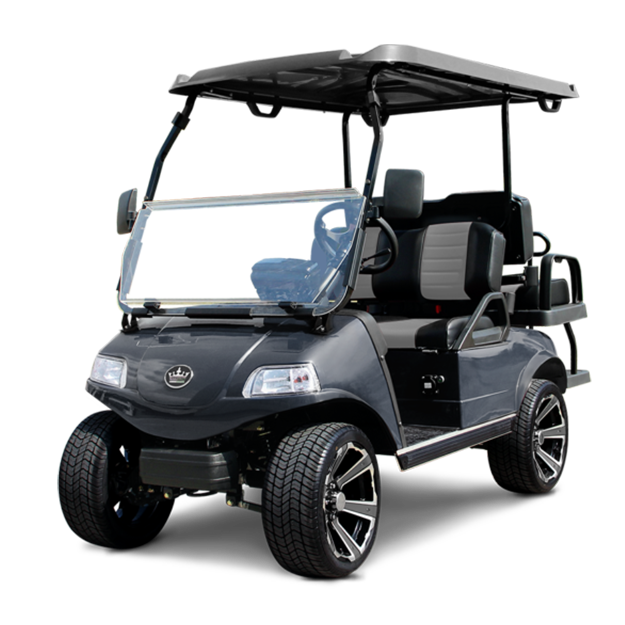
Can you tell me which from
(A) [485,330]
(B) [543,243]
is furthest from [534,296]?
(A) [485,330]

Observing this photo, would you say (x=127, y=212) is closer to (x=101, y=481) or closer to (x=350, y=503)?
(x=101, y=481)

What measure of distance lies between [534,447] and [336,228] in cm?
245

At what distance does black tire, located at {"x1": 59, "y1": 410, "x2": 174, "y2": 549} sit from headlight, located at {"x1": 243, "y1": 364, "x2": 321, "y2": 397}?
38.4 inches

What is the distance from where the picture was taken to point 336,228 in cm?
496

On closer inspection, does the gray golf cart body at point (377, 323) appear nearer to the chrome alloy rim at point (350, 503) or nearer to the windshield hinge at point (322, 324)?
the windshield hinge at point (322, 324)

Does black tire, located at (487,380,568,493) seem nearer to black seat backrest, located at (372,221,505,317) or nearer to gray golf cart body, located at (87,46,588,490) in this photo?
gray golf cart body, located at (87,46,588,490)

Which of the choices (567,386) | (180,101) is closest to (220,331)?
(180,101)

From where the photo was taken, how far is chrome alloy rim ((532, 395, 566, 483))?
21.2 ft

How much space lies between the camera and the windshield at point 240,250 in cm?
497

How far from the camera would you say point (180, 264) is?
17.3 ft

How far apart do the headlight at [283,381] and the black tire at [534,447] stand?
2.37 m

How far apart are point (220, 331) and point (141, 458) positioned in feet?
2.51

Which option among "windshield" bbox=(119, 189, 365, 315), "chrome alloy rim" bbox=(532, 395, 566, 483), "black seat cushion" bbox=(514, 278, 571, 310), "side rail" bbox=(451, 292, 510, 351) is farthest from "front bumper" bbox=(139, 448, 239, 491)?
"black seat cushion" bbox=(514, 278, 571, 310)

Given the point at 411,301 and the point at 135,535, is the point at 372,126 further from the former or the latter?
the point at 135,535
